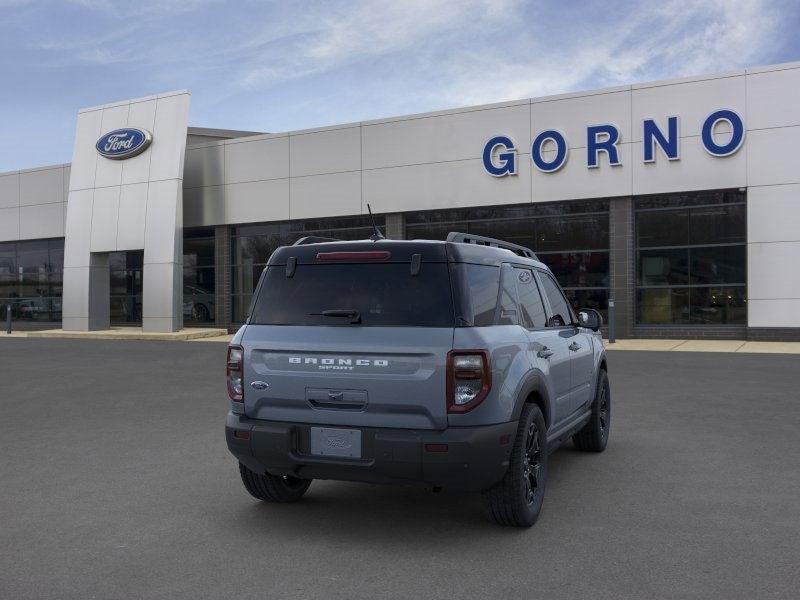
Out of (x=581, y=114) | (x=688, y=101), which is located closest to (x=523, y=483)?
(x=688, y=101)

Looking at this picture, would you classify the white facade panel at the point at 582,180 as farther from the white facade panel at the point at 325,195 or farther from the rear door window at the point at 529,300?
the rear door window at the point at 529,300

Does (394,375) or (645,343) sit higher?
(394,375)

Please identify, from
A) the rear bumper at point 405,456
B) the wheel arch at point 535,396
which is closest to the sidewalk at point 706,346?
the wheel arch at point 535,396

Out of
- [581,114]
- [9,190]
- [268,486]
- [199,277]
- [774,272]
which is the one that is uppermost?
[581,114]

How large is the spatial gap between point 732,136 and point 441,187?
8485 millimetres

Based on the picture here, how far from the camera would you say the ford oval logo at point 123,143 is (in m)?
26.7

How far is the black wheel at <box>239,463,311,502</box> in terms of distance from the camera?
520 centimetres

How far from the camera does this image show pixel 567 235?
22.5 m

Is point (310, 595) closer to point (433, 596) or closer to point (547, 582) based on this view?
point (433, 596)

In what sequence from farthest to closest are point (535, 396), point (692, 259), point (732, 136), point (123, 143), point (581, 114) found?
point (123, 143), point (581, 114), point (692, 259), point (732, 136), point (535, 396)

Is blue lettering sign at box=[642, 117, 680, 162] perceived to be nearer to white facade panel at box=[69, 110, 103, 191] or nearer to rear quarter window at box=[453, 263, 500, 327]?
rear quarter window at box=[453, 263, 500, 327]

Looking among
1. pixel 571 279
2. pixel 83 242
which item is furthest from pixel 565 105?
pixel 83 242

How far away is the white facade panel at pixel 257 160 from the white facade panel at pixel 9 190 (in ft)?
38.2

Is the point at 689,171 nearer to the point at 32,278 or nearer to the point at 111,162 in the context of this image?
the point at 111,162
